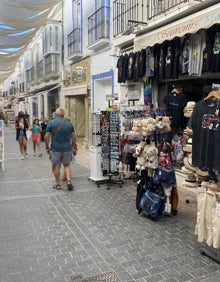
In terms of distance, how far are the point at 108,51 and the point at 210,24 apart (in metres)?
6.12

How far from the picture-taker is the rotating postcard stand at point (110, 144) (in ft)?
22.7

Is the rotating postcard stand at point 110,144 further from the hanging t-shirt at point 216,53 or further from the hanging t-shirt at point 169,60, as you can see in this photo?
the hanging t-shirt at point 216,53

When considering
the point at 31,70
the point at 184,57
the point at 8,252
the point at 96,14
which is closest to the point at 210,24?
the point at 184,57

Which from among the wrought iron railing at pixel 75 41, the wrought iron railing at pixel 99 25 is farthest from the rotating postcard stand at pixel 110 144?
the wrought iron railing at pixel 75 41

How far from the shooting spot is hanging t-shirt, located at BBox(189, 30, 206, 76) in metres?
5.93

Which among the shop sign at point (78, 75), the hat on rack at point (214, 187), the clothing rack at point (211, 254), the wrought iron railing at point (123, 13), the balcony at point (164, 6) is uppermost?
the wrought iron railing at point (123, 13)

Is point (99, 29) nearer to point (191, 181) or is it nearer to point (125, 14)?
point (125, 14)

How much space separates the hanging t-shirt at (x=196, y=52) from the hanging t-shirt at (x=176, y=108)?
2.23 ft

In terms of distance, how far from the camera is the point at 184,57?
6.40 meters

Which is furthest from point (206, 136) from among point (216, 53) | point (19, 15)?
point (19, 15)

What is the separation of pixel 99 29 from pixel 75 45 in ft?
10.8

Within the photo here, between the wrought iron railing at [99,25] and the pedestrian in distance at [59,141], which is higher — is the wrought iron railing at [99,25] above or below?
above

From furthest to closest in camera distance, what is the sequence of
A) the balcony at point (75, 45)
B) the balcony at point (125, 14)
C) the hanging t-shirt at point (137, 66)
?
the balcony at point (75, 45)
the balcony at point (125, 14)
the hanging t-shirt at point (137, 66)

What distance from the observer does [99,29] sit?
36.6 feet
